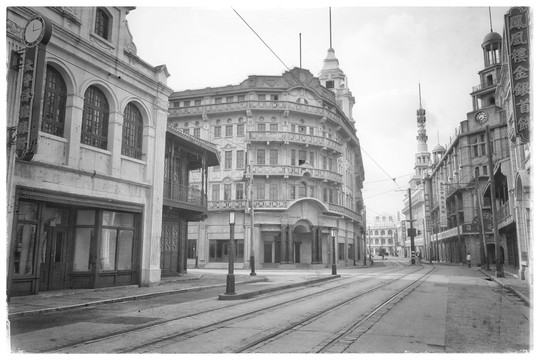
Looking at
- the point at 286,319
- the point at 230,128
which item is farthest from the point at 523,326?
the point at 230,128

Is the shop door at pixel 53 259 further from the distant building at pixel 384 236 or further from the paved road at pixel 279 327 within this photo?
the distant building at pixel 384 236

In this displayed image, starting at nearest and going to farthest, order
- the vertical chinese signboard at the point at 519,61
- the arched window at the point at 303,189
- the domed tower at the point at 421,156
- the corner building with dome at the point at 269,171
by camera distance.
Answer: the vertical chinese signboard at the point at 519,61 → the corner building with dome at the point at 269,171 → the arched window at the point at 303,189 → the domed tower at the point at 421,156

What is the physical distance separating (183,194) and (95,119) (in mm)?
8135

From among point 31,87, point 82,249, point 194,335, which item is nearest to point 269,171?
point 82,249

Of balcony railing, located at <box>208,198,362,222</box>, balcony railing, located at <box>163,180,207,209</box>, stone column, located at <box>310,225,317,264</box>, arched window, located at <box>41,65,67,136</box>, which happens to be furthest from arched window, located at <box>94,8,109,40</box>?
stone column, located at <box>310,225,317,264</box>

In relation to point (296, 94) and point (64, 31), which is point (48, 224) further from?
point (296, 94)

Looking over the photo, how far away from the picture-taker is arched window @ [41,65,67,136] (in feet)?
45.6

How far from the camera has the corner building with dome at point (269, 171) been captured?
41875 mm

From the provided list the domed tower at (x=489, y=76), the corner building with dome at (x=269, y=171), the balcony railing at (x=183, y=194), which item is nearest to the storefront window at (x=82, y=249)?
the balcony railing at (x=183, y=194)

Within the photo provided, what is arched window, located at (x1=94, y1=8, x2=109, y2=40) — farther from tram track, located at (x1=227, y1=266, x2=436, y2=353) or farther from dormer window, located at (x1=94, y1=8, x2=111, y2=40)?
tram track, located at (x1=227, y1=266, x2=436, y2=353)

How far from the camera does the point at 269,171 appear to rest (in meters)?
42.7

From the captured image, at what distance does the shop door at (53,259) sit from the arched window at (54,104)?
350cm

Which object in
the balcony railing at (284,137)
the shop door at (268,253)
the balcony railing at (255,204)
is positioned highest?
the balcony railing at (284,137)

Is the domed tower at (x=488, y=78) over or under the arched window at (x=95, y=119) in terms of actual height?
over
